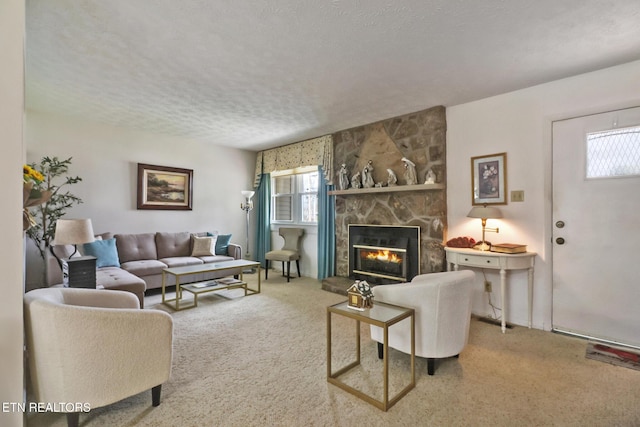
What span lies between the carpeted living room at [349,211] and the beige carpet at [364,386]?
17 millimetres

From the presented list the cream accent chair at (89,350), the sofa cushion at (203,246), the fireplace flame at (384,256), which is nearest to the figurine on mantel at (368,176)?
the fireplace flame at (384,256)

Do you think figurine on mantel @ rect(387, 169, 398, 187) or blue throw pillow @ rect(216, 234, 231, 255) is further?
blue throw pillow @ rect(216, 234, 231, 255)

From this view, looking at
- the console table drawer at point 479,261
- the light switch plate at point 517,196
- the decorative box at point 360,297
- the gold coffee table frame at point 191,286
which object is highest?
the light switch plate at point 517,196

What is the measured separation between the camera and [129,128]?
4.63 m

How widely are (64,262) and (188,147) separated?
129 inches

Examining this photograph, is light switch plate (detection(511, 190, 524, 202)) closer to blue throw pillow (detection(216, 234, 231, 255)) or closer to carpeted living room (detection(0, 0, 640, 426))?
carpeted living room (detection(0, 0, 640, 426))

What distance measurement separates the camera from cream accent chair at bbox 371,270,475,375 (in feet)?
6.54

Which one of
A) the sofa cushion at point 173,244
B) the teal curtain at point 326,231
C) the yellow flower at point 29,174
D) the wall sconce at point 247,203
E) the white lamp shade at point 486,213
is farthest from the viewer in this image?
the wall sconce at point 247,203

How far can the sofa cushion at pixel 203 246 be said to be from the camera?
495 centimetres

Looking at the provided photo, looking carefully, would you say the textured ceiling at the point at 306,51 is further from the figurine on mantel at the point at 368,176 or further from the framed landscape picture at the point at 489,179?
the figurine on mantel at the point at 368,176

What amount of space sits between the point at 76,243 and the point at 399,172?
362 centimetres

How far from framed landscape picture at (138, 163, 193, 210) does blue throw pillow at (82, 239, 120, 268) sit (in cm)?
94

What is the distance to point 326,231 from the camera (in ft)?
16.5

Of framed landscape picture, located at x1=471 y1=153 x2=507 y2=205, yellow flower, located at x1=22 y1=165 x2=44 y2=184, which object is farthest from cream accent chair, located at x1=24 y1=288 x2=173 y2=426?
framed landscape picture, located at x1=471 y1=153 x2=507 y2=205
